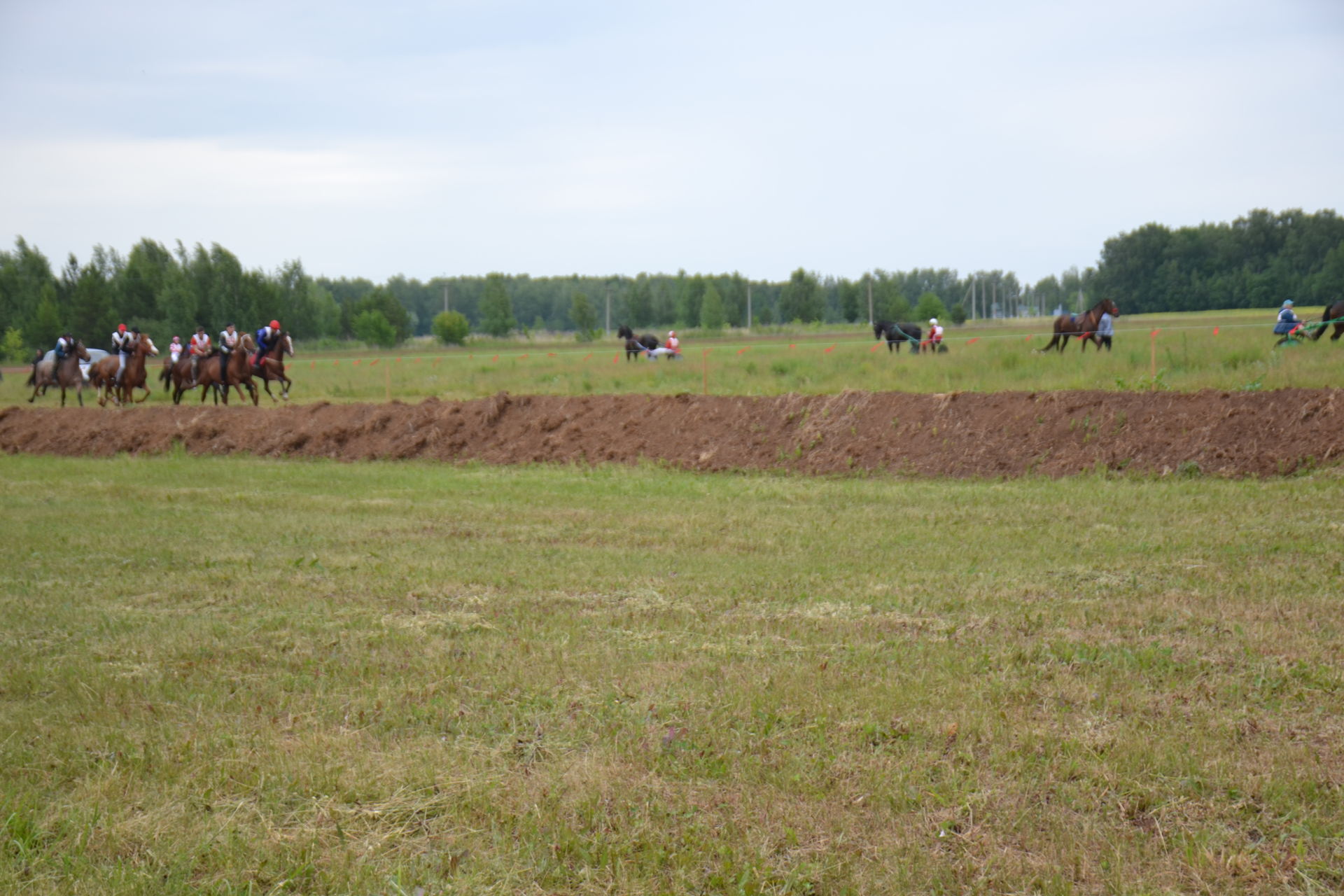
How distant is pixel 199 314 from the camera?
8125 centimetres

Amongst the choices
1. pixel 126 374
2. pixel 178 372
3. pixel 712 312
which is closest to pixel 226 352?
pixel 178 372

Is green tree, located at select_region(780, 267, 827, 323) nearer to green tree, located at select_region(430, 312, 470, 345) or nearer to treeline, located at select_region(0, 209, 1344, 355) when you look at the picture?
treeline, located at select_region(0, 209, 1344, 355)

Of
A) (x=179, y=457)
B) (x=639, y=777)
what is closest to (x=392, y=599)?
(x=639, y=777)

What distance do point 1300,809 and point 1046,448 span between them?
40.3ft

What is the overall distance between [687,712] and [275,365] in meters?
27.8

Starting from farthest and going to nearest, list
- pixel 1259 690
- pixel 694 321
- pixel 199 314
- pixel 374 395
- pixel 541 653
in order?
pixel 694 321
pixel 199 314
pixel 374 395
pixel 541 653
pixel 1259 690

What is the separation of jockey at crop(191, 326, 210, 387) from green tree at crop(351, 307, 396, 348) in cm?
5185

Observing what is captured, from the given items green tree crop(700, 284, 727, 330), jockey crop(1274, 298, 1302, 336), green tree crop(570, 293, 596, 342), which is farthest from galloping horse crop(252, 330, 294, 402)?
green tree crop(700, 284, 727, 330)

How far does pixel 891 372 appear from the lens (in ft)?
81.1

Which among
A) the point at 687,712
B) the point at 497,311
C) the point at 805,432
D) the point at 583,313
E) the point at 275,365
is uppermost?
the point at 497,311

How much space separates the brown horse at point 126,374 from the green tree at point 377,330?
55380mm

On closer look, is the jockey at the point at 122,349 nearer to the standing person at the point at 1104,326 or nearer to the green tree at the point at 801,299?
the standing person at the point at 1104,326

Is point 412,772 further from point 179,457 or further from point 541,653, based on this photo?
point 179,457

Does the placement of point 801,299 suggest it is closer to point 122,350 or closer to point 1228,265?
point 1228,265
